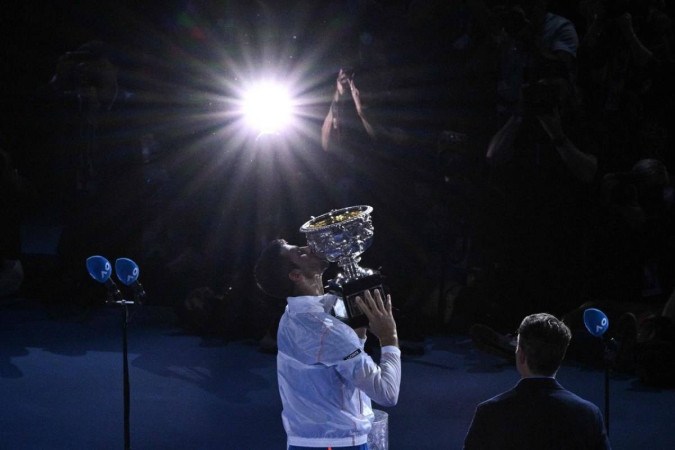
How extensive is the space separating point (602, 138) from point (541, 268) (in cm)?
144

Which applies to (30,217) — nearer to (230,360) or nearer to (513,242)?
(230,360)

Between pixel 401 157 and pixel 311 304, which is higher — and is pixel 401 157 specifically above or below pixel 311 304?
above

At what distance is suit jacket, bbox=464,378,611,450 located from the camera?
88.7 inches

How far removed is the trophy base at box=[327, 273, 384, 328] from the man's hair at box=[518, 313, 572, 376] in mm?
618

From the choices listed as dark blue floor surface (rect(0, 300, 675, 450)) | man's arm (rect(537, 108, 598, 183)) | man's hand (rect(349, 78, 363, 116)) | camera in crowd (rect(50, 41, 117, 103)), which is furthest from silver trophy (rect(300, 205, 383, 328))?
camera in crowd (rect(50, 41, 117, 103))

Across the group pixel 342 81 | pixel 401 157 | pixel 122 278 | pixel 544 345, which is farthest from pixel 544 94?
pixel 544 345

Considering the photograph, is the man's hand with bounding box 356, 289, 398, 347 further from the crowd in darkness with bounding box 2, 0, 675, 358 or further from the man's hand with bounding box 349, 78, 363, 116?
the man's hand with bounding box 349, 78, 363, 116

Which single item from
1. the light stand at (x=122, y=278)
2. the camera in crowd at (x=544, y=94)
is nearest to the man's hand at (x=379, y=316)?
the light stand at (x=122, y=278)

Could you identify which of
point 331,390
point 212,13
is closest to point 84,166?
Answer: point 212,13

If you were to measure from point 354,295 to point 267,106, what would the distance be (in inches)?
314

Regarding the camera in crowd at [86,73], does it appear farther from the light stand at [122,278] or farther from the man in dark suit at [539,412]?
the man in dark suit at [539,412]

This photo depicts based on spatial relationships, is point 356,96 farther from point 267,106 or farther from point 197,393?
point 197,393

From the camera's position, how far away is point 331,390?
9.18ft

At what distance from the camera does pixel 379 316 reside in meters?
2.73
